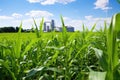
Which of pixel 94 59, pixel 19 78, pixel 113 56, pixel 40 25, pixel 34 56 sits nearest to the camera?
pixel 113 56

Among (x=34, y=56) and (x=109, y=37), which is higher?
(x=109, y=37)

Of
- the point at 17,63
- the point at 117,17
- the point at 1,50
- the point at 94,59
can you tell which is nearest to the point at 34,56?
the point at 1,50

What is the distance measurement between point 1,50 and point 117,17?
1.57 meters

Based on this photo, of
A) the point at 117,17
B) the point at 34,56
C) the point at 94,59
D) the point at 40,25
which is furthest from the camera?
the point at 94,59

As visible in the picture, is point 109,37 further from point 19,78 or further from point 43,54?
point 43,54

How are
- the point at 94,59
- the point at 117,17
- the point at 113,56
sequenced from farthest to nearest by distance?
the point at 94,59 < the point at 113,56 < the point at 117,17

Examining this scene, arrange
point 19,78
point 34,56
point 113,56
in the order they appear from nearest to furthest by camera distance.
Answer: point 113,56 → point 19,78 → point 34,56

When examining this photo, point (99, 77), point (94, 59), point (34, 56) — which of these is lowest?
point (94, 59)

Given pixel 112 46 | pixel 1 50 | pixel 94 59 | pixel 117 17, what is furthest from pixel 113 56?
pixel 94 59

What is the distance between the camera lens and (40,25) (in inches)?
73.3

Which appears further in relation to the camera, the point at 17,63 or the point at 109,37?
the point at 17,63

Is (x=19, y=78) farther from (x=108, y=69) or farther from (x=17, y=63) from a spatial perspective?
(x=108, y=69)

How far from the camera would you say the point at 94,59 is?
292 centimetres

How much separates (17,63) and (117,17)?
100cm
